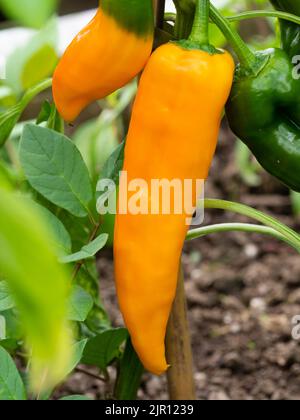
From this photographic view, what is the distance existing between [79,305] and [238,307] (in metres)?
0.84

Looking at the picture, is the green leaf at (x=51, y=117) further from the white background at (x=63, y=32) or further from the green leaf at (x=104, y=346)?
the white background at (x=63, y=32)

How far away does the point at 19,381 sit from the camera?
2.23 feet

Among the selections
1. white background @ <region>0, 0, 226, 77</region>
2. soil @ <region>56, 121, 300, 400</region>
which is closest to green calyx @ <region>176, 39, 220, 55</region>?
soil @ <region>56, 121, 300, 400</region>

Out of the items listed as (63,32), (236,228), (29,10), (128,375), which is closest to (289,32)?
(236,228)

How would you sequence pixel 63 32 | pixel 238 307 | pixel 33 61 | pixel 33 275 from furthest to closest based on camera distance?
pixel 63 32, pixel 238 307, pixel 33 61, pixel 33 275

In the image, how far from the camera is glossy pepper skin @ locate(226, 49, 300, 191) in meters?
0.70

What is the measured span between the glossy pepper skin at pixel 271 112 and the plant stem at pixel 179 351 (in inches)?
6.3

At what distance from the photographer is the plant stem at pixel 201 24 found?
64cm

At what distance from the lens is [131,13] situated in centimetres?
63

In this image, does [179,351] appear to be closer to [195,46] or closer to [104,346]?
[104,346]

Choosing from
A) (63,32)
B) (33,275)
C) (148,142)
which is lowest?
(63,32)

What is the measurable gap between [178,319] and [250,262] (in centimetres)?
87
